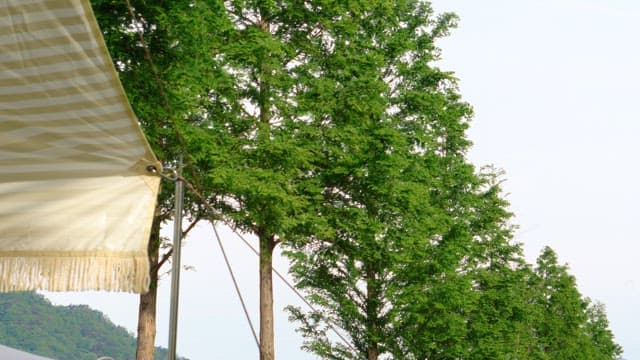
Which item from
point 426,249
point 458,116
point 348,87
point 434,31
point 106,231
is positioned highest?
point 434,31

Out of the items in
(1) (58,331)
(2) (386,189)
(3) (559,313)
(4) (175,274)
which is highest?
(1) (58,331)

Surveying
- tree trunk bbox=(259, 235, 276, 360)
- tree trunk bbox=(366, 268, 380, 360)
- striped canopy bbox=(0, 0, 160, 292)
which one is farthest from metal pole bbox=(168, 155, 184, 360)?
Result: tree trunk bbox=(366, 268, 380, 360)

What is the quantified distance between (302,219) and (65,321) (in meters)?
123

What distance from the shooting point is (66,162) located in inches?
224

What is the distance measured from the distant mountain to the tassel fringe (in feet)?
398

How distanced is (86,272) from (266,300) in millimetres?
15773

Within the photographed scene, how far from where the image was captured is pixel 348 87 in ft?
75.3

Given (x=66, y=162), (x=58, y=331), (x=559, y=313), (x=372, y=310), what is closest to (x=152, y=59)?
(x=372, y=310)

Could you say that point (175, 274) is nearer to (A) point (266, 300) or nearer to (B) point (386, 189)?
(A) point (266, 300)

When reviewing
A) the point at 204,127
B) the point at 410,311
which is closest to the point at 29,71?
the point at 204,127

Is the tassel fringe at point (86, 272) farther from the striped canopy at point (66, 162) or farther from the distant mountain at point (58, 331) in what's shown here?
the distant mountain at point (58, 331)

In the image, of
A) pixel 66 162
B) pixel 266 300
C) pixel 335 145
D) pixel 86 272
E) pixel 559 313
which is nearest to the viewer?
pixel 66 162

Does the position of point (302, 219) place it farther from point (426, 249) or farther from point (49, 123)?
point (49, 123)

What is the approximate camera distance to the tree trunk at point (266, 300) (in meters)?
21.1
